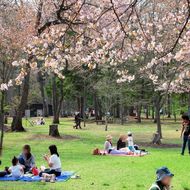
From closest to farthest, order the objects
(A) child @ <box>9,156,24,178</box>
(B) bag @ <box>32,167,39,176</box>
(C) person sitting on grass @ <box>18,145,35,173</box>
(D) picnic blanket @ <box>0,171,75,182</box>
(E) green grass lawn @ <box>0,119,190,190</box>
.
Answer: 1. (E) green grass lawn @ <box>0,119,190,190</box>
2. (D) picnic blanket @ <box>0,171,75,182</box>
3. (A) child @ <box>9,156,24,178</box>
4. (B) bag @ <box>32,167,39,176</box>
5. (C) person sitting on grass @ <box>18,145,35,173</box>

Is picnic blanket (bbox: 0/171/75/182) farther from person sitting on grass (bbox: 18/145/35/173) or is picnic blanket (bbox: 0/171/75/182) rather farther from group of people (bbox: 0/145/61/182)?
person sitting on grass (bbox: 18/145/35/173)

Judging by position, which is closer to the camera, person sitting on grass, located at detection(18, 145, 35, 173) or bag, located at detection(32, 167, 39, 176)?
bag, located at detection(32, 167, 39, 176)

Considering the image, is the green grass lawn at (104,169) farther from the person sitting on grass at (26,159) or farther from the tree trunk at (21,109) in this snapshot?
the tree trunk at (21,109)

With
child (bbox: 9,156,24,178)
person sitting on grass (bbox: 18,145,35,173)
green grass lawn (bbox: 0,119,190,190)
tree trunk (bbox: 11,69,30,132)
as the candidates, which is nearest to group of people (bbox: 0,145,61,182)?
child (bbox: 9,156,24,178)

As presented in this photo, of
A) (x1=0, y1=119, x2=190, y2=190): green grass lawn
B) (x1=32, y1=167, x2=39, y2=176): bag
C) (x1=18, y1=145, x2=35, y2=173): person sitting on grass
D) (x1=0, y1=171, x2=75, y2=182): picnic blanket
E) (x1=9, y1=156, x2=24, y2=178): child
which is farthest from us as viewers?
(x1=18, y1=145, x2=35, y2=173): person sitting on grass

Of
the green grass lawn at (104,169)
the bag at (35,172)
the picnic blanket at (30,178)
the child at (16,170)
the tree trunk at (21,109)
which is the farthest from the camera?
the tree trunk at (21,109)

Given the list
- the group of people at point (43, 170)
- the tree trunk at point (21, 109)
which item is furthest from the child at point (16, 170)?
the tree trunk at point (21, 109)

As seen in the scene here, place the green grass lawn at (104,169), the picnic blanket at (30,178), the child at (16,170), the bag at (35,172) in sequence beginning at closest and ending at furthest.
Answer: the green grass lawn at (104,169) < the picnic blanket at (30,178) < the child at (16,170) < the bag at (35,172)

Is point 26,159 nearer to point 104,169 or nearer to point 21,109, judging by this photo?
point 104,169

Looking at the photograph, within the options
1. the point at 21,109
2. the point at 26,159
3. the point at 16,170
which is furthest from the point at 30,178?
the point at 21,109

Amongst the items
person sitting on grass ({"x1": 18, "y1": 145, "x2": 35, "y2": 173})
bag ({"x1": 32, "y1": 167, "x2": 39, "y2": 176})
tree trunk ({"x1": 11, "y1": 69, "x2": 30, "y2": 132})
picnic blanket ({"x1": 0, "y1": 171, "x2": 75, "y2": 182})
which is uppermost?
tree trunk ({"x1": 11, "y1": 69, "x2": 30, "y2": 132})

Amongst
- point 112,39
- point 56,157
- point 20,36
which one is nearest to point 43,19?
point 20,36

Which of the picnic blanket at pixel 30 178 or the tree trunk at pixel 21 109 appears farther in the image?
the tree trunk at pixel 21 109

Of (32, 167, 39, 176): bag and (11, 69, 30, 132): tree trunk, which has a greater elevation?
(11, 69, 30, 132): tree trunk
